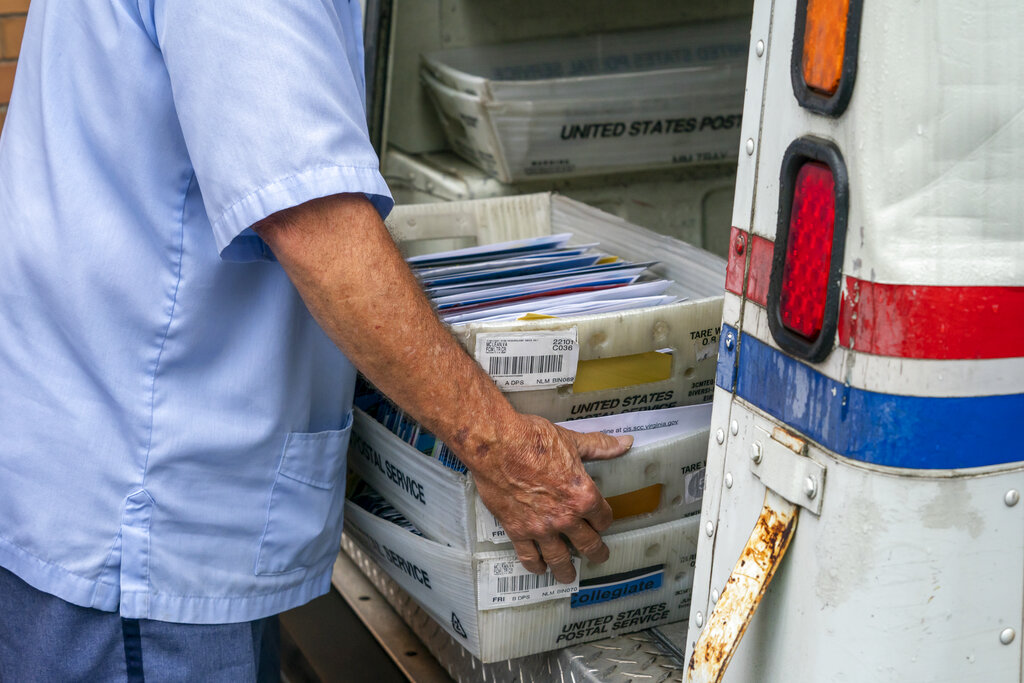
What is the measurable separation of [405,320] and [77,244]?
43 cm

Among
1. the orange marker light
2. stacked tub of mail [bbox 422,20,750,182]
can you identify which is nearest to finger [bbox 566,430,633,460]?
the orange marker light

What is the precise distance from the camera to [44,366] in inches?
51.9

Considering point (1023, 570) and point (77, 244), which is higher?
point (77, 244)

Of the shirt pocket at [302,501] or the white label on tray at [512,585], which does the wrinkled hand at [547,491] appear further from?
the shirt pocket at [302,501]

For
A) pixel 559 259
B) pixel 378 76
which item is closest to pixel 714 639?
pixel 559 259

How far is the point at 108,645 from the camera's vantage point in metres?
1.34

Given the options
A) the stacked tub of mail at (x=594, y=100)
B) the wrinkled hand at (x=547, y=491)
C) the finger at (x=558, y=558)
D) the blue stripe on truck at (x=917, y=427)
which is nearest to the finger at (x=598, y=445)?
the wrinkled hand at (x=547, y=491)

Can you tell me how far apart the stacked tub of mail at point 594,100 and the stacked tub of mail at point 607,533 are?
763 mm

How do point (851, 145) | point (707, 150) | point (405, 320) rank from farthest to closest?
point (707, 150) → point (405, 320) → point (851, 145)

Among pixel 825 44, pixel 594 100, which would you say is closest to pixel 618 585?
pixel 825 44

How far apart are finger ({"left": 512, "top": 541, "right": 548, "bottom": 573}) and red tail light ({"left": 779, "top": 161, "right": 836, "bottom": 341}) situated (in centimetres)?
53

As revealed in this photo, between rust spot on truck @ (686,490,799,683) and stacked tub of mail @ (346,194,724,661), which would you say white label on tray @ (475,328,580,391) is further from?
rust spot on truck @ (686,490,799,683)

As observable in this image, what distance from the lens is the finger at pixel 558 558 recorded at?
134 centimetres

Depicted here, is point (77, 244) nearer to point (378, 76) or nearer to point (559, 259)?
point (559, 259)
